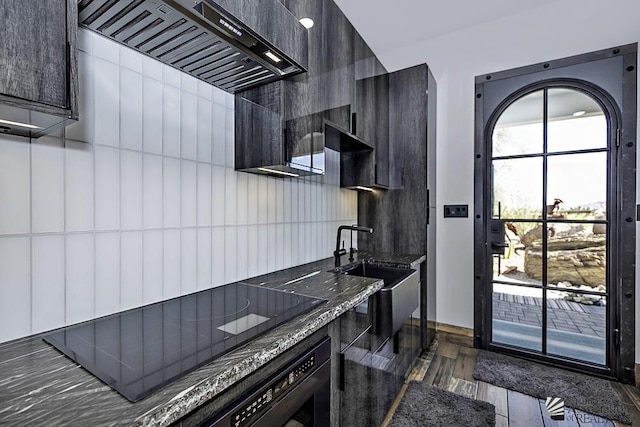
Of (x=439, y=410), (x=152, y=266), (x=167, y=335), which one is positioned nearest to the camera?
(x=167, y=335)

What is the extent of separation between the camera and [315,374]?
958mm

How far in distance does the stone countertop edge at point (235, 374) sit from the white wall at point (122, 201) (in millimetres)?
584

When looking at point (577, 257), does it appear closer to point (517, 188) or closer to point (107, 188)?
point (517, 188)

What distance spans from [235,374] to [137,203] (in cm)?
75

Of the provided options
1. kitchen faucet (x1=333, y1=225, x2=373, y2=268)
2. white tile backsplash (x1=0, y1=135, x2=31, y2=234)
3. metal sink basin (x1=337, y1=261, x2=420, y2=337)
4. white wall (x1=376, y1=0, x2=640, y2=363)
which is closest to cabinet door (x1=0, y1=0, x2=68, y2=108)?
white tile backsplash (x1=0, y1=135, x2=31, y2=234)

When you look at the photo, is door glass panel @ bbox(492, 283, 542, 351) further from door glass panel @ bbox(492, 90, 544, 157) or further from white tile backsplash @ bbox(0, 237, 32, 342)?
white tile backsplash @ bbox(0, 237, 32, 342)

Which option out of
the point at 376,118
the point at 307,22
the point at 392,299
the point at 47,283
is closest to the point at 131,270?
the point at 47,283

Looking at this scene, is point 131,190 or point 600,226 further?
point 600,226

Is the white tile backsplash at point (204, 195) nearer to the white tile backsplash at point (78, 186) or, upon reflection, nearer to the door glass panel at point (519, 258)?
the white tile backsplash at point (78, 186)

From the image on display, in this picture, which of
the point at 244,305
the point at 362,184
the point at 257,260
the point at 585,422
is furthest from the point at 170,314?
the point at 585,422

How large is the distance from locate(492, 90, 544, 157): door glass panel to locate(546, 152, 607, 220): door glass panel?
0.21 meters

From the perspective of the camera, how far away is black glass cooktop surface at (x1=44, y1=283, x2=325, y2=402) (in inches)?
24.8

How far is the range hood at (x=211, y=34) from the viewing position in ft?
2.62

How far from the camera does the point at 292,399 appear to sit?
843 millimetres
